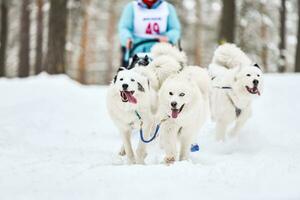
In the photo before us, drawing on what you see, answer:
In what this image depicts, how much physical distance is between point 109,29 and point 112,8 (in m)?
1.27

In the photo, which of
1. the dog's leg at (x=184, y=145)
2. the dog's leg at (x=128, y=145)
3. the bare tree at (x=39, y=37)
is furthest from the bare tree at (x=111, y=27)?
the dog's leg at (x=184, y=145)

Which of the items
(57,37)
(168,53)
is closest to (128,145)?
(168,53)

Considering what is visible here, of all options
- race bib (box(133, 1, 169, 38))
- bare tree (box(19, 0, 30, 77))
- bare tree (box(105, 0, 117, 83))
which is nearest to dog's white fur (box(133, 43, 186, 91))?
race bib (box(133, 1, 169, 38))

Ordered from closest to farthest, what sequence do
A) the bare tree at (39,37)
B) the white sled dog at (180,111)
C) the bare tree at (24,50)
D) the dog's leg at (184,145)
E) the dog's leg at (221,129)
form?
the white sled dog at (180,111) → the dog's leg at (184,145) → the dog's leg at (221,129) → the bare tree at (24,50) → the bare tree at (39,37)

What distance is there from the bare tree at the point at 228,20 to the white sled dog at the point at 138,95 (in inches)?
313

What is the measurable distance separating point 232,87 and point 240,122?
23.3 inches

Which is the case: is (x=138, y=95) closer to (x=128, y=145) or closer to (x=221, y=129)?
(x=128, y=145)

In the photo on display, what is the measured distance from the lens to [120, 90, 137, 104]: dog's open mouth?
5.01 metres

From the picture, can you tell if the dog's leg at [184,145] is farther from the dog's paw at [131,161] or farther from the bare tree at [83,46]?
the bare tree at [83,46]

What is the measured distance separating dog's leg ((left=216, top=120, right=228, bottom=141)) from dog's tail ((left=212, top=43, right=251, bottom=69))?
0.80 meters

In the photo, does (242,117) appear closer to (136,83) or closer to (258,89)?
(258,89)

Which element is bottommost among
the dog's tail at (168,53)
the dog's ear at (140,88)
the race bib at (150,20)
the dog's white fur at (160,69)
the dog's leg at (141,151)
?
the dog's leg at (141,151)

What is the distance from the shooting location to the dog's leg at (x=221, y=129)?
6.83 metres

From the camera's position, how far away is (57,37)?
40.9ft
